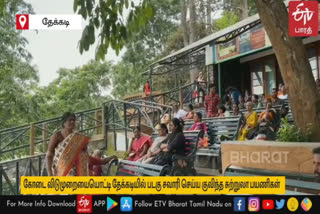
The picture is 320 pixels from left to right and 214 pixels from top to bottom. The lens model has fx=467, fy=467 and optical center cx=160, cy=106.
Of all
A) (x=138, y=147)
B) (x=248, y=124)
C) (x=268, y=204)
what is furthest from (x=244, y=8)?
(x=268, y=204)

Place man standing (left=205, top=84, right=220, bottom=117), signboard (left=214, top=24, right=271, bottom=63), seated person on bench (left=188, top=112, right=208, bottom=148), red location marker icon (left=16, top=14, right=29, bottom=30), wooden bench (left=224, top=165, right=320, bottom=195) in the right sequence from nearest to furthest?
wooden bench (left=224, top=165, right=320, bottom=195), red location marker icon (left=16, top=14, right=29, bottom=30), seated person on bench (left=188, top=112, right=208, bottom=148), man standing (left=205, top=84, right=220, bottom=117), signboard (left=214, top=24, right=271, bottom=63)

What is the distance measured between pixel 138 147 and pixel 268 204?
15.7ft

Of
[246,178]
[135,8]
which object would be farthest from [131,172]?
[246,178]

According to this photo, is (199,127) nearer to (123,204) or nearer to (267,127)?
(267,127)

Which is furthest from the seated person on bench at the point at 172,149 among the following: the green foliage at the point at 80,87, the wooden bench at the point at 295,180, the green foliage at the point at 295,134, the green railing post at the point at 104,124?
the green foliage at the point at 80,87

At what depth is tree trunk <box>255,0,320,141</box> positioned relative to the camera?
15.8 ft

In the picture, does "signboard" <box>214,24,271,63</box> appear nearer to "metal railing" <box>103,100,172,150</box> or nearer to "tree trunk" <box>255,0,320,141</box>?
"metal railing" <box>103,100,172,150</box>

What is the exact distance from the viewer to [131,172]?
5.69 meters

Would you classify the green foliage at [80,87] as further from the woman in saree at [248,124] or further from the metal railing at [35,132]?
Result: the woman in saree at [248,124]

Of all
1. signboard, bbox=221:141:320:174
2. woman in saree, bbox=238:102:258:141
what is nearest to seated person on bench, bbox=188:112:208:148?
woman in saree, bbox=238:102:258:141

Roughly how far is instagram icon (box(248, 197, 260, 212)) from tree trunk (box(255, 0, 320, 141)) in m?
2.12

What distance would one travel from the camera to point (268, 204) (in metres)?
2.90

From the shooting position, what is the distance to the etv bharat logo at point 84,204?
3075mm

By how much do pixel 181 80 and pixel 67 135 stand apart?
2702cm
